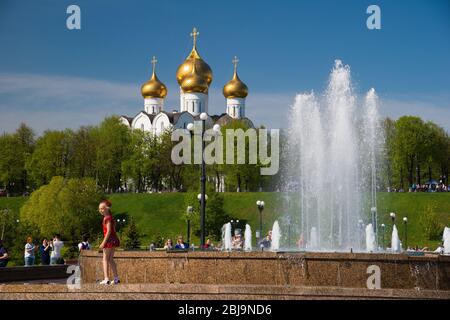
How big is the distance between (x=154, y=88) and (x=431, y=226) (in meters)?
41.4

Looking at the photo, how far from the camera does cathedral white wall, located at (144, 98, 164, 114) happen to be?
83.1 metres

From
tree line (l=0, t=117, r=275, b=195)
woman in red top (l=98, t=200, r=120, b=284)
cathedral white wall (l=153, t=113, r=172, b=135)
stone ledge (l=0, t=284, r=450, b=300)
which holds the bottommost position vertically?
stone ledge (l=0, t=284, r=450, b=300)

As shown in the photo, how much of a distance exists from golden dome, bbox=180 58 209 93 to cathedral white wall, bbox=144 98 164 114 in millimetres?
4711

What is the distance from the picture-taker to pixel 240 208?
57000mm

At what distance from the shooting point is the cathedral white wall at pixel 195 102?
266 ft

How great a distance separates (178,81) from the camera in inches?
3177

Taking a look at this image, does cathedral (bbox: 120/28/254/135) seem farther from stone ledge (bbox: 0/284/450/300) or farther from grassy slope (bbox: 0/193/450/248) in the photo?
stone ledge (bbox: 0/284/450/300)

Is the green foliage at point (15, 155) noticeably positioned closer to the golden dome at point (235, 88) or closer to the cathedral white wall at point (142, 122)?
the cathedral white wall at point (142, 122)

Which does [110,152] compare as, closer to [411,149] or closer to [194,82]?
[194,82]

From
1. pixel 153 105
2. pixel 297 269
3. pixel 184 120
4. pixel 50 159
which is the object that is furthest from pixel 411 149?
pixel 297 269

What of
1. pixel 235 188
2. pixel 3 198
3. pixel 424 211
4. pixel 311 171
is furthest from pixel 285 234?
pixel 3 198

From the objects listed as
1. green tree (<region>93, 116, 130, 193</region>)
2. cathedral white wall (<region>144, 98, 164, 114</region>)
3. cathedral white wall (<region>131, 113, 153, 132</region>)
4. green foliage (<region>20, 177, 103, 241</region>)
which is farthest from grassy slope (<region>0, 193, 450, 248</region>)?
cathedral white wall (<region>144, 98, 164, 114</region>)

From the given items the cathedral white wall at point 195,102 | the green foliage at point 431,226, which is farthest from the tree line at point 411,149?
the cathedral white wall at point 195,102
